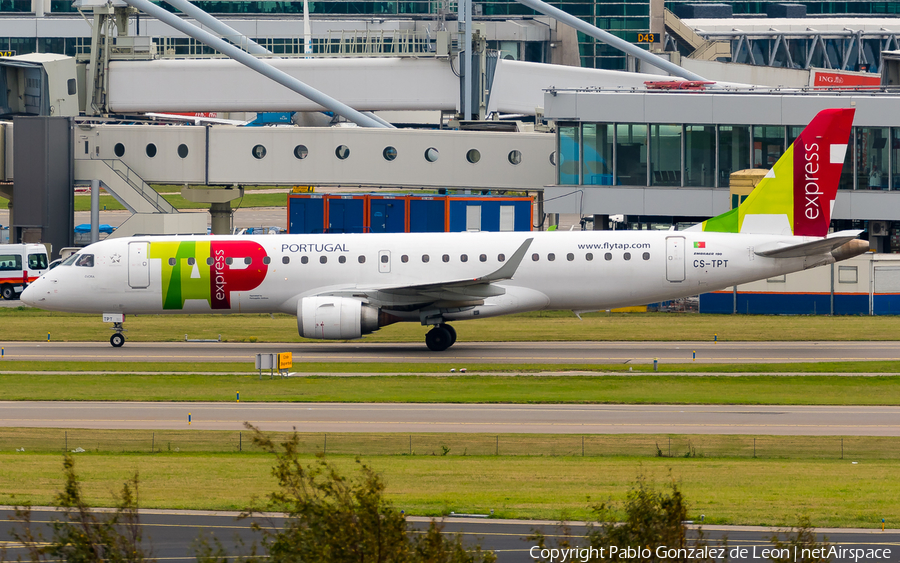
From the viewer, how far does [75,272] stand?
4062 centimetres

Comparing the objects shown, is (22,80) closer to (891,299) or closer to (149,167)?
(149,167)

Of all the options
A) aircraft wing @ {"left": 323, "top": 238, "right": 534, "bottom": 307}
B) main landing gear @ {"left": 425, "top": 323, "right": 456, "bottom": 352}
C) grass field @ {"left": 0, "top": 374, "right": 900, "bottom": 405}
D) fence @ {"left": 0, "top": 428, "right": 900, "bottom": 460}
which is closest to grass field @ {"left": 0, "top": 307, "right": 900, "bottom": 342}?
main landing gear @ {"left": 425, "top": 323, "right": 456, "bottom": 352}

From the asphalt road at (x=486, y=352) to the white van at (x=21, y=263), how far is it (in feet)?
53.4

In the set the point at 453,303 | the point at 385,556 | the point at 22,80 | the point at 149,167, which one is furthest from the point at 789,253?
the point at 22,80

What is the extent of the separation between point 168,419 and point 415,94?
3409 centimetres

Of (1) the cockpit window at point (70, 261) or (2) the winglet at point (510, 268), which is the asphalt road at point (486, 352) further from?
(1) the cockpit window at point (70, 261)

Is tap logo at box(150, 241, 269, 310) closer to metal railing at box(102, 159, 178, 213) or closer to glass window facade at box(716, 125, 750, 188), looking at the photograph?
metal railing at box(102, 159, 178, 213)

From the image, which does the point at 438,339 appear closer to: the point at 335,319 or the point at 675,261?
the point at 335,319

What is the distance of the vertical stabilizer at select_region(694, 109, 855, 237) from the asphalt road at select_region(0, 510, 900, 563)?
2212 cm

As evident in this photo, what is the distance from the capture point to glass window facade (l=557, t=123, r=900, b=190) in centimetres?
5456

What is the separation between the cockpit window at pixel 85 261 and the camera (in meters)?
40.6

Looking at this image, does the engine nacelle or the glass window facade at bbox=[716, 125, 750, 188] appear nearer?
the engine nacelle

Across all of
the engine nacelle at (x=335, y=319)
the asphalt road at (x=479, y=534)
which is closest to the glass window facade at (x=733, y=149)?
the engine nacelle at (x=335, y=319)

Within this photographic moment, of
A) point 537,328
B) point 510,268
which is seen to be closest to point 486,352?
point 510,268
